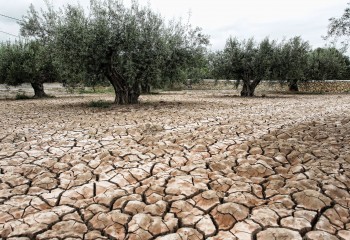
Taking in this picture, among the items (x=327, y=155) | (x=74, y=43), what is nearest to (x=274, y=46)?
(x=74, y=43)

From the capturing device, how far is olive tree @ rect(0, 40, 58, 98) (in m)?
13.4

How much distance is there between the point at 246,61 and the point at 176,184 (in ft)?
48.0

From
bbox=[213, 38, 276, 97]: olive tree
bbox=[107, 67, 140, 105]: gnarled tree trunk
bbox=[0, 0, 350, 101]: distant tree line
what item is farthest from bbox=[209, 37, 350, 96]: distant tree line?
bbox=[107, 67, 140, 105]: gnarled tree trunk

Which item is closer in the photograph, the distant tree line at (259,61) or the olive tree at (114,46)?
the olive tree at (114,46)

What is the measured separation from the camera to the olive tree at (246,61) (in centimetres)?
1628

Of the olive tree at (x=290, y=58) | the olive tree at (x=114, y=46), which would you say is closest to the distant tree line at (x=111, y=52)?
the olive tree at (x=114, y=46)

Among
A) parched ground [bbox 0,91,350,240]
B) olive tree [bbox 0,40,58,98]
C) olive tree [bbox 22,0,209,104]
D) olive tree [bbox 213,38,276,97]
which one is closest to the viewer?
parched ground [bbox 0,91,350,240]

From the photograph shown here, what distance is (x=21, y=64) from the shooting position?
45.3 ft

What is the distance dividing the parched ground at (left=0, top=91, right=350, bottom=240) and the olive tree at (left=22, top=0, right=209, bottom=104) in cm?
456

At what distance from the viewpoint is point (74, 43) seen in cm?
930

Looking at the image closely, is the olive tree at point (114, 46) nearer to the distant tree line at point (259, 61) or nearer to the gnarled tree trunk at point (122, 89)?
the gnarled tree trunk at point (122, 89)

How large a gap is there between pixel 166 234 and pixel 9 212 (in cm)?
168

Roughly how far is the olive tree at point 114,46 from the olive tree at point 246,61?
684 centimetres

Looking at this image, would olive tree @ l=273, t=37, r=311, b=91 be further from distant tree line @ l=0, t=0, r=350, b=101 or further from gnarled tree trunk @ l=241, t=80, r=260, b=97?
distant tree line @ l=0, t=0, r=350, b=101
